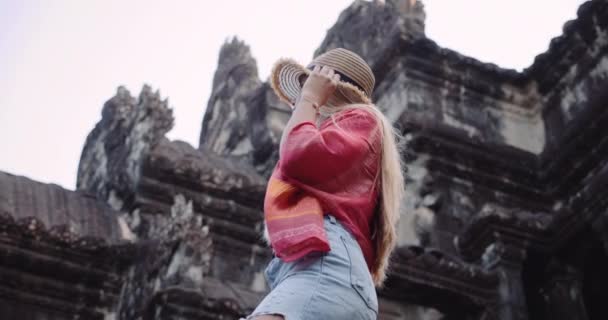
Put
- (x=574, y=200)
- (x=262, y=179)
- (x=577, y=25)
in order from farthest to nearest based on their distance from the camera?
(x=577, y=25) < (x=262, y=179) < (x=574, y=200)

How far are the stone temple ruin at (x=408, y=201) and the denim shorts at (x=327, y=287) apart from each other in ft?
10.0

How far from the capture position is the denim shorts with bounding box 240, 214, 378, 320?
7.87 feet

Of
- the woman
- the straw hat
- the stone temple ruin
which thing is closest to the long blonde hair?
the woman

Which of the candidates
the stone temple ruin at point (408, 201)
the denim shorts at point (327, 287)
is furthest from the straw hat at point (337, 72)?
the stone temple ruin at point (408, 201)

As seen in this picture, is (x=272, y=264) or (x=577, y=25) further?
(x=577, y=25)

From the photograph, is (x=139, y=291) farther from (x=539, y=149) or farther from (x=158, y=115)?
(x=539, y=149)

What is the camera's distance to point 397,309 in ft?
21.7

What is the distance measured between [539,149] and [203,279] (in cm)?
471

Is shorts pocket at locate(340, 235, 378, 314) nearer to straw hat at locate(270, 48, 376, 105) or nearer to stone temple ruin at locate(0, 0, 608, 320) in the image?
straw hat at locate(270, 48, 376, 105)

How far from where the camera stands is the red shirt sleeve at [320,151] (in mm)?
2654

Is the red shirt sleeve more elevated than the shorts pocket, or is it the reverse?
the red shirt sleeve

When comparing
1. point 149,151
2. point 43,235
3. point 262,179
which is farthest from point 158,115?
point 43,235

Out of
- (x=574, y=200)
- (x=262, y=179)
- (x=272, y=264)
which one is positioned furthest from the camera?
(x=262, y=179)

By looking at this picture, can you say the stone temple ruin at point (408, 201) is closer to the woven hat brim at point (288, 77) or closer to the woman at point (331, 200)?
the woven hat brim at point (288, 77)
